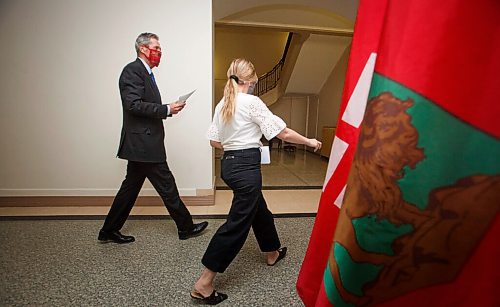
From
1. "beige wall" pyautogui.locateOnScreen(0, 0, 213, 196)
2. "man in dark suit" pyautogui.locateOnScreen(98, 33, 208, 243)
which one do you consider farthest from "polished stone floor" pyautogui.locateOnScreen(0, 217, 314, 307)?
"beige wall" pyautogui.locateOnScreen(0, 0, 213, 196)

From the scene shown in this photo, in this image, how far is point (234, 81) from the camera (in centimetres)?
151

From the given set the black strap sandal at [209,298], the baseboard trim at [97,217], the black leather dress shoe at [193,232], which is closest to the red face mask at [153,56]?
the black leather dress shoe at [193,232]

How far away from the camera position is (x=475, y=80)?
1.24 ft

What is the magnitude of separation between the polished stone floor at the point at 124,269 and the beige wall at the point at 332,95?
14.0 ft

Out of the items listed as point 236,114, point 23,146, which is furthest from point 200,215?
point 23,146

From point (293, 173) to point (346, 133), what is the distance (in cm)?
412

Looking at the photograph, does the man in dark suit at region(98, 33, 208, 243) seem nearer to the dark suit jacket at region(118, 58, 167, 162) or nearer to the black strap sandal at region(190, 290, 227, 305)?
the dark suit jacket at region(118, 58, 167, 162)

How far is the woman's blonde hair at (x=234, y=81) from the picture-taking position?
147cm

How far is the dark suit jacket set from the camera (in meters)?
1.89

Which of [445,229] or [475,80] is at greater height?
[475,80]

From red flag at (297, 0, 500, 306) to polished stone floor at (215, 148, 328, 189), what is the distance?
326cm

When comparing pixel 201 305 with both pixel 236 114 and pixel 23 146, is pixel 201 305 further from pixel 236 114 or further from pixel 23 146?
pixel 23 146

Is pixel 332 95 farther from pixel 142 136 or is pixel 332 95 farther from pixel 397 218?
pixel 397 218

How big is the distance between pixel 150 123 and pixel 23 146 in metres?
1.72
